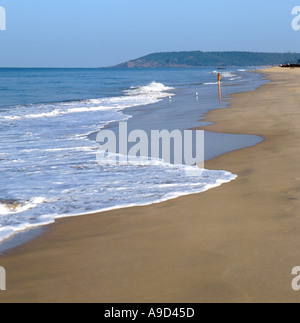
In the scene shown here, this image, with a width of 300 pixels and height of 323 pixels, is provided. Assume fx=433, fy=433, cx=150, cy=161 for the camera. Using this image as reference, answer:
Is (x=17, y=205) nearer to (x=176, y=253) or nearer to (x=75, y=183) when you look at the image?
(x=75, y=183)

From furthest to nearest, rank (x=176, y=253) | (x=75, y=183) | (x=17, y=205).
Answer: (x=75, y=183), (x=17, y=205), (x=176, y=253)

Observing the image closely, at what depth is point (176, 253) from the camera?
13.1ft

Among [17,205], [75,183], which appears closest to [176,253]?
[17,205]

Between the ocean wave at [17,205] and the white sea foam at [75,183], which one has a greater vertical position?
the white sea foam at [75,183]

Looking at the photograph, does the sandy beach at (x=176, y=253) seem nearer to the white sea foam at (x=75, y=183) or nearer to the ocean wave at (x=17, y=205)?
the white sea foam at (x=75, y=183)

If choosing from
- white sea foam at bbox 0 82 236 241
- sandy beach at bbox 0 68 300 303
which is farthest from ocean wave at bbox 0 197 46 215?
sandy beach at bbox 0 68 300 303

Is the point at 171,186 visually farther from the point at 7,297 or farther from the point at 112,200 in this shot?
the point at 7,297

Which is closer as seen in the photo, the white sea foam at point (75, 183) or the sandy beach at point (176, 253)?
the sandy beach at point (176, 253)

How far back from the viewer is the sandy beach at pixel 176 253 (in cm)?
332

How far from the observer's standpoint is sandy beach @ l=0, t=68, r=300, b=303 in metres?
3.32

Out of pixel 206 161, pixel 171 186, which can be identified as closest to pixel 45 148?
pixel 206 161

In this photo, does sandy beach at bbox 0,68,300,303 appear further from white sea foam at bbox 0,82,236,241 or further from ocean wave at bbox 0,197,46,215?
ocean wave at bbox 0,197,46,215

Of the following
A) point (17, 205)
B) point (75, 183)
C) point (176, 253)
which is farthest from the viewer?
point (75, 183)

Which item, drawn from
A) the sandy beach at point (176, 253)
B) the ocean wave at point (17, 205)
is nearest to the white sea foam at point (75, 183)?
the ocean wave at point (17, 205)
